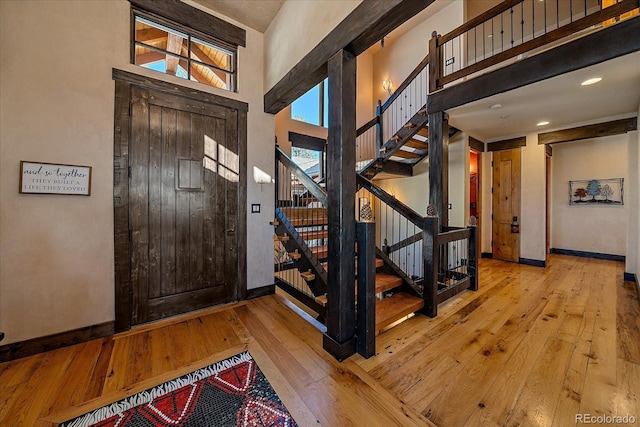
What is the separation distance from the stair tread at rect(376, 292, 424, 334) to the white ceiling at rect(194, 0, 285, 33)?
12.1 ft

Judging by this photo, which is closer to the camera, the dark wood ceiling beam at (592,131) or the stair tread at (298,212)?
the stair tread at (298,212)

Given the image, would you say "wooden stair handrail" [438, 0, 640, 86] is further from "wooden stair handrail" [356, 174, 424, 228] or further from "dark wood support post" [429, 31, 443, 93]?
"wooden stair handrail" [356, 174, 424, 228]

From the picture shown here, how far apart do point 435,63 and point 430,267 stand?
318cm

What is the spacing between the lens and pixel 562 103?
3.61 metres

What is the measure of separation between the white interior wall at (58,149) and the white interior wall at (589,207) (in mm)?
8549

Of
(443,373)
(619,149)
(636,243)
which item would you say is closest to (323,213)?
(443,373)

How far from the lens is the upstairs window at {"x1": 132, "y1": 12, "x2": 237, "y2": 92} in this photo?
263 cm

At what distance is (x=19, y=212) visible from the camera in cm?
201

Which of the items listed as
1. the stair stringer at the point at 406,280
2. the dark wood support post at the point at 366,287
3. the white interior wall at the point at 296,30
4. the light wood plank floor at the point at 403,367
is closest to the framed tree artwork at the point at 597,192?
the light wood plank floor at the point at 403,367

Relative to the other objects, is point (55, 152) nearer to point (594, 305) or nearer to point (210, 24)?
point (210, 24)

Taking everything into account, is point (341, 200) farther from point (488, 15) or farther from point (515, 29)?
point (515, 29)

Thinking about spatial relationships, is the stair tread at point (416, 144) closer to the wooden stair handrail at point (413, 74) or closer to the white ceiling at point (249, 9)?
the wooden stair handrail at point (413, 74)

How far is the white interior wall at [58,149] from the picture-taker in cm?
198

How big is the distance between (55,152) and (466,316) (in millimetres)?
4440
